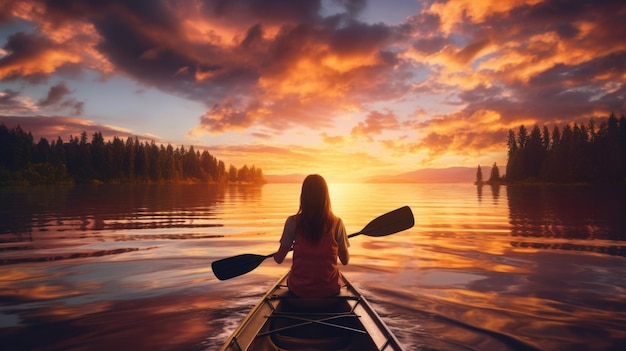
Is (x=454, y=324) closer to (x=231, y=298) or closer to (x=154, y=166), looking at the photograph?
(x=231, y=298)

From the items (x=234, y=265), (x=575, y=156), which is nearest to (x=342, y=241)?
(x=234, y=265)

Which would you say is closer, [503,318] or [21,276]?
[503,318]

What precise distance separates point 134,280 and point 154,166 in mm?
174117

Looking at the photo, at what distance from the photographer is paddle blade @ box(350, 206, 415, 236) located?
27.9ft

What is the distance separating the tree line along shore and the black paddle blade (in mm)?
136562

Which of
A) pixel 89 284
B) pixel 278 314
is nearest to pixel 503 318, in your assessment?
pixel 278 314

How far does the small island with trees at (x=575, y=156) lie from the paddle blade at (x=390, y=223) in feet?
422

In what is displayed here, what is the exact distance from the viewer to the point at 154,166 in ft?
562

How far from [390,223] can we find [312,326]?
12.5ft

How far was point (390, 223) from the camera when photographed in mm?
8609

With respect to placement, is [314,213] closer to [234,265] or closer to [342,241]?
[342,241]

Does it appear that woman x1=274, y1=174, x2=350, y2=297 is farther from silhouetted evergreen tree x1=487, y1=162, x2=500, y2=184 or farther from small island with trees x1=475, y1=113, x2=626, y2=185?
silhouetted evergreen tree x1=487, y1=162, x2=500, y2=184

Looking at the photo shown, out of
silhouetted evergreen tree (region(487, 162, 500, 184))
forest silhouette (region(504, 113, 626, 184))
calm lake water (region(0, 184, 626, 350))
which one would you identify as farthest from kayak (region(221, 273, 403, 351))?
silhouetted evergreen tree (region(487, 162, 500, 184))

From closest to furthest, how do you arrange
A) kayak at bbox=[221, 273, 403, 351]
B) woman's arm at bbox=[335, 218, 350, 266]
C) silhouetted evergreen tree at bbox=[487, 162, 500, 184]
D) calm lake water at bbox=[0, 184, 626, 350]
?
kayak at bbox=[221, 273, 403, 351] → woman's arm at bbox=[335, 218, 350, 266] → calm lake water at bbox=[0, 184, 626, 350] → silhouetted evergreen tree at bbox=[487, 162, 500, 184]
